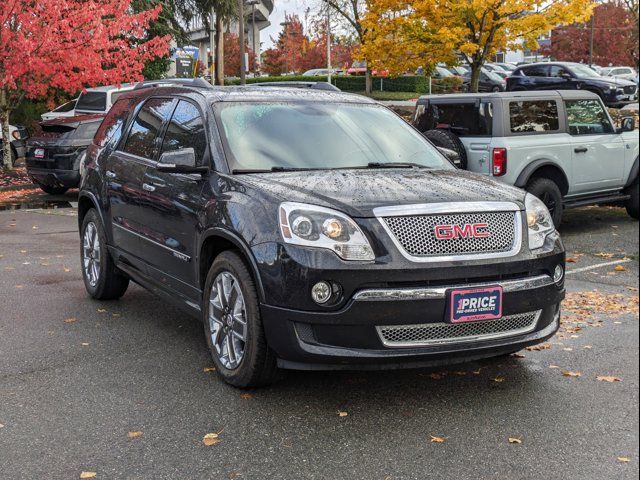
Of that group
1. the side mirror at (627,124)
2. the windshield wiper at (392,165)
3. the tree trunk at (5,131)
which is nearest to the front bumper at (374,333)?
the windshield wiper at (392,165)

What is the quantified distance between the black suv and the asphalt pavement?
33 centimetres

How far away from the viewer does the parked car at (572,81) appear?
3102 centimetres

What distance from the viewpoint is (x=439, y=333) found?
461 centimetres

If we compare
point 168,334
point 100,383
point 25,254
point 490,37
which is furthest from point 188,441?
point 490,37

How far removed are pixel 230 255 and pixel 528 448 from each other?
6.60ft

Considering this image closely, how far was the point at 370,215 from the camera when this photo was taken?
465cm

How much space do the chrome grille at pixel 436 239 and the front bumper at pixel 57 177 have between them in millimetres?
12109

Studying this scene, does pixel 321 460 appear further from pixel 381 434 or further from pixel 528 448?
pixel 528 448

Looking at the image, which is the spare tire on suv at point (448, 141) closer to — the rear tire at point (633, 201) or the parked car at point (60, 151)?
the rear tire at point (633, 201)

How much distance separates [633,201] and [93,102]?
39.5ft

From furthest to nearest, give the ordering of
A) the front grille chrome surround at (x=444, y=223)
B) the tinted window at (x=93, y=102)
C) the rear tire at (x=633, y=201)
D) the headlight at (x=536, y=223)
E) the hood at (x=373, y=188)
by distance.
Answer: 1. the tinted window at (x=93, y=102)
2. the rear tire at (x=633, y=201)
3. the headlight at (x=536, y=223)
4. the hood at (x=373, y=188)
5. the front grille chrome surround at (x=444, y=223)

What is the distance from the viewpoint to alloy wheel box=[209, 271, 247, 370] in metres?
5.05

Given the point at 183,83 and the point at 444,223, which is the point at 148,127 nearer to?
the point at 183,83

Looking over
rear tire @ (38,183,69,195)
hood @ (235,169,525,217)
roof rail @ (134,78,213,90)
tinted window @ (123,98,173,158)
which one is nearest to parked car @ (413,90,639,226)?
roof rail @ (134,78,213,90)
